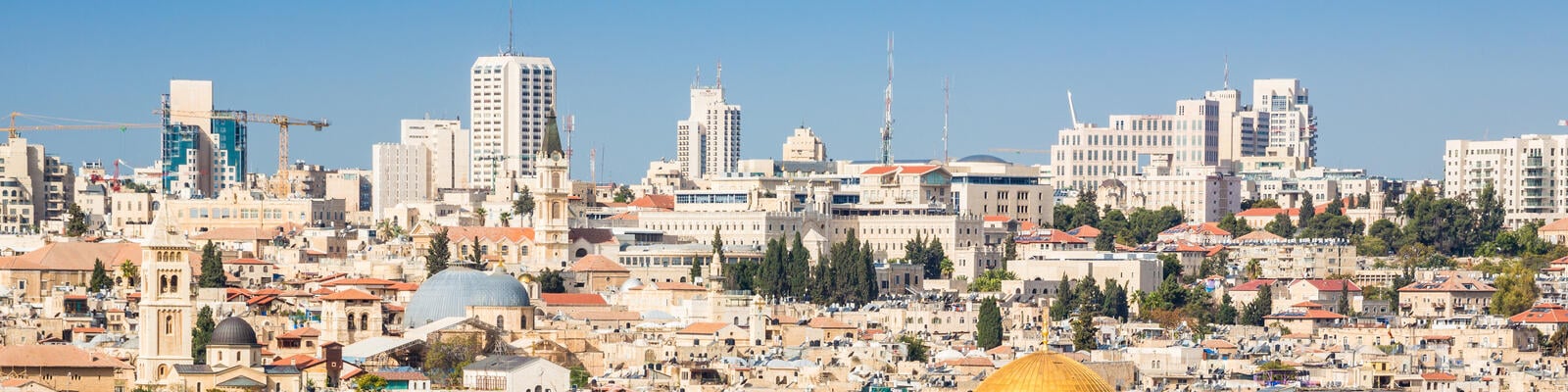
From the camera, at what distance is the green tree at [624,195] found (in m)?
151

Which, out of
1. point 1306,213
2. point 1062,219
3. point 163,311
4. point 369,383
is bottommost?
point 369,383

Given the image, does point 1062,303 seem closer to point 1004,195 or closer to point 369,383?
point 1004,195

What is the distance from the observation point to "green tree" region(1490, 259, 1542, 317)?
3958 inches

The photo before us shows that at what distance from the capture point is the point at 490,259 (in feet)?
354

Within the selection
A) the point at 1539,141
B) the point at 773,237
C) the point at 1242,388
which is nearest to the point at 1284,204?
the point at 1539,141

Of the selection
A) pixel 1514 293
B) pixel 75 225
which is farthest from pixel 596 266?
pixel 1514 293

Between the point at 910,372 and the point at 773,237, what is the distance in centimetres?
3765

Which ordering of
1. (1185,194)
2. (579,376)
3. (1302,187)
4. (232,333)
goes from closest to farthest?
(232,333), (579,376), (1185,194), (1302,187)

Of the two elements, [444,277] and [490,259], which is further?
[490,259]

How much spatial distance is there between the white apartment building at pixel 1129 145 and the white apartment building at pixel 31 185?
46.2 metres

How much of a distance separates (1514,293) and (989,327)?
21.7 meters

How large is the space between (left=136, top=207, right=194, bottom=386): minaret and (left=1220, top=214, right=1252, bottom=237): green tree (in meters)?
61.7

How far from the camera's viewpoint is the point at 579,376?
248ft

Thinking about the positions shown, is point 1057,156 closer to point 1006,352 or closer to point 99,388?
point 1006,352
